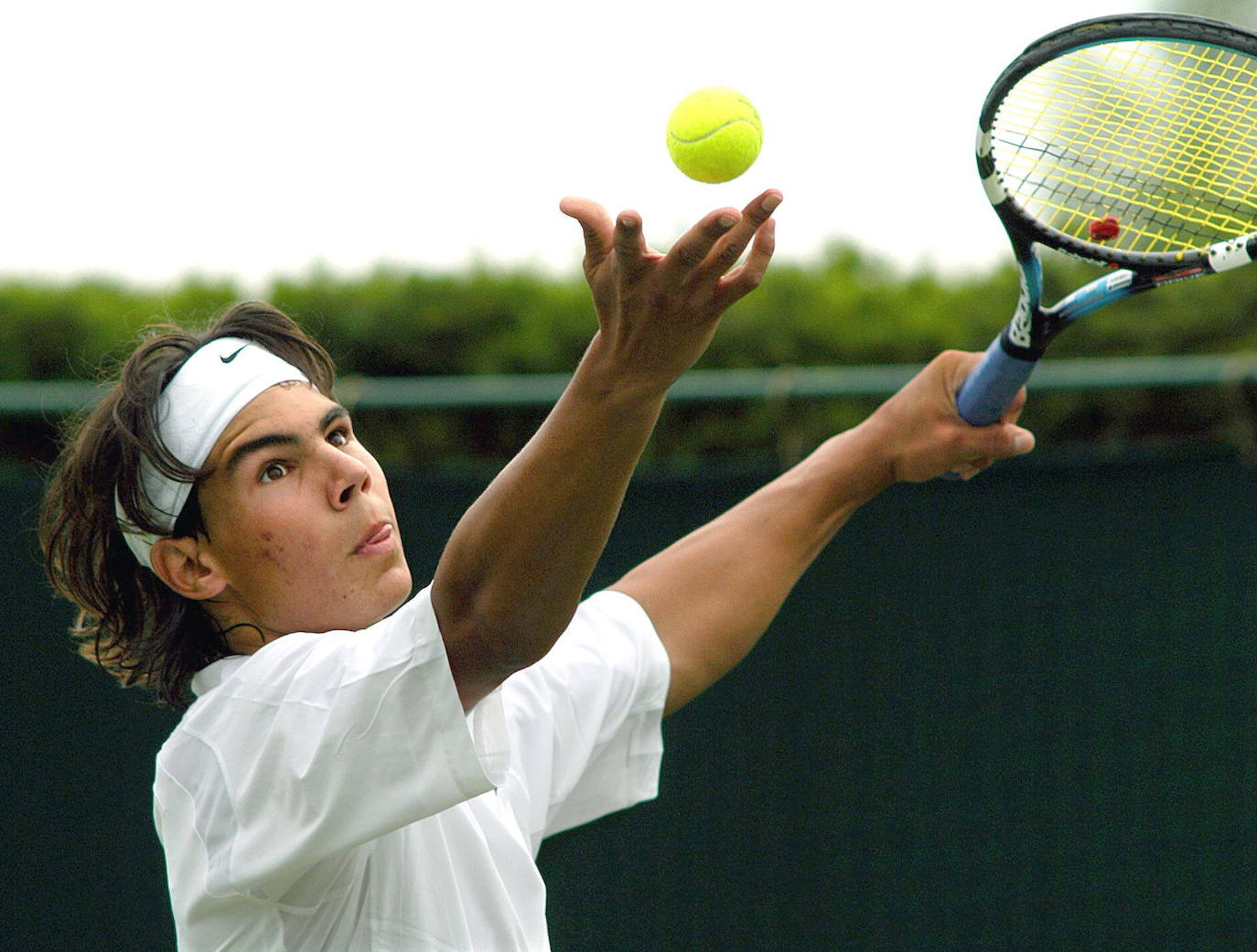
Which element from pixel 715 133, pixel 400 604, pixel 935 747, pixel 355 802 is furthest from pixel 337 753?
pixel 935 747

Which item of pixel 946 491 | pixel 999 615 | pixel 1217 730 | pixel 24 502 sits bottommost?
pixel 1217 730

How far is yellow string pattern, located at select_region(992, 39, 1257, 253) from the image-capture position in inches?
105

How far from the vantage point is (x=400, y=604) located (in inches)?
83.7

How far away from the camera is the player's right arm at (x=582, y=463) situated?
1508mm

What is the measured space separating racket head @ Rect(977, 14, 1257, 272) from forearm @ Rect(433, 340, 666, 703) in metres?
1.33

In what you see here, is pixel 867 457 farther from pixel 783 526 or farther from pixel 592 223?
pixel 592 223

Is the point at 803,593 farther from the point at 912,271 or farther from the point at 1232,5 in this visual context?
the point at 1232,5

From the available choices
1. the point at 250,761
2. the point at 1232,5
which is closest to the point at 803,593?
the point at 250,761

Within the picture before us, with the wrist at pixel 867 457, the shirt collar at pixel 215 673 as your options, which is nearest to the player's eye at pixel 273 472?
the shirt collar at pixel 215 673

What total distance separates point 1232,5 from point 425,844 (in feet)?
74.7

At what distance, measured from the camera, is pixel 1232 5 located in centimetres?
2111

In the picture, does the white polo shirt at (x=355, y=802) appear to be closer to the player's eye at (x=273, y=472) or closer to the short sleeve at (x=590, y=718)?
the short sleeve at (x=590, y=718)

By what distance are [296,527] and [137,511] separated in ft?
1.01

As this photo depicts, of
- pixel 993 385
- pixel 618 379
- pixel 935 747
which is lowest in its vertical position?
pixel 935 747
